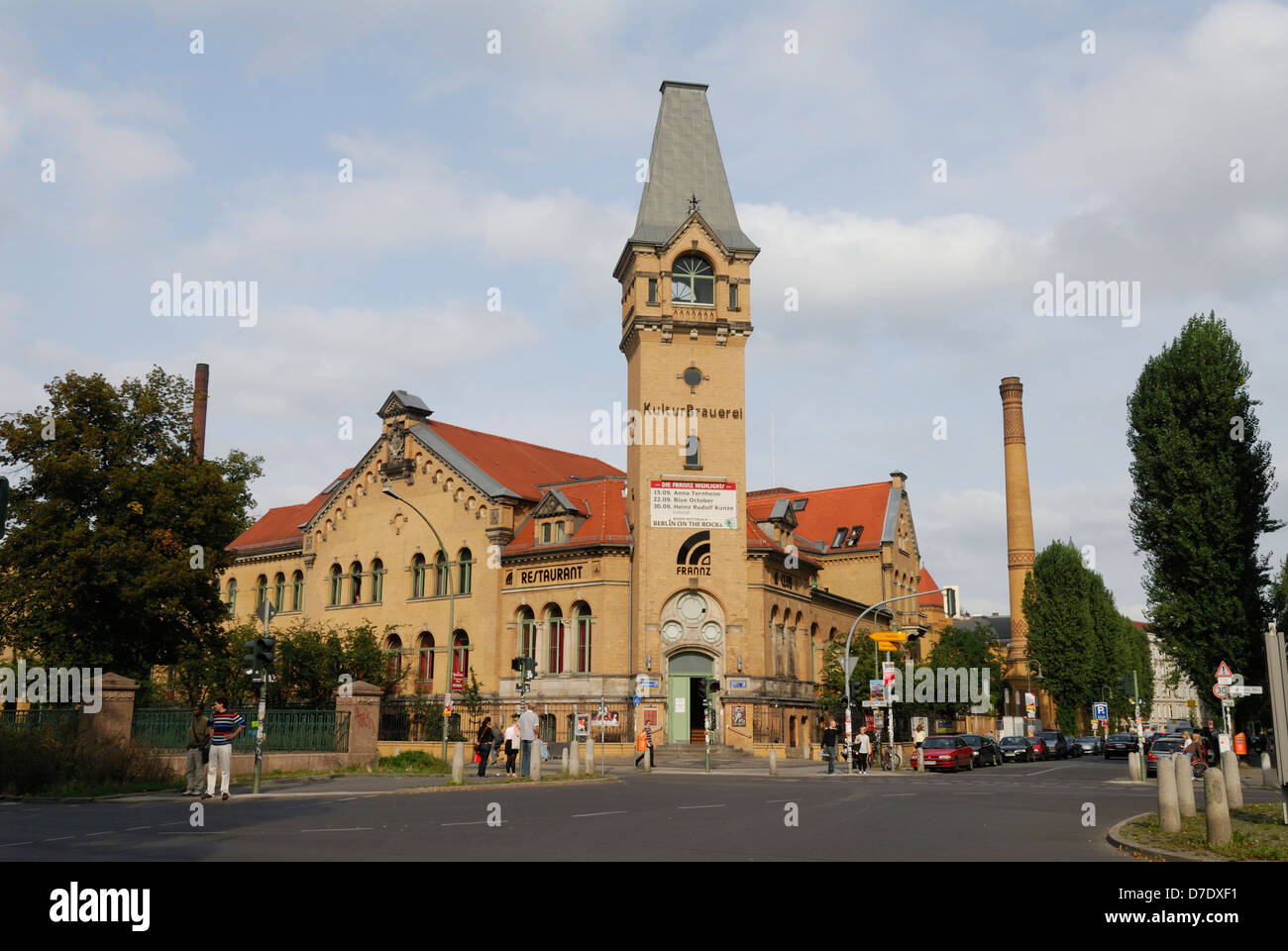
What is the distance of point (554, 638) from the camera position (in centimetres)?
5025

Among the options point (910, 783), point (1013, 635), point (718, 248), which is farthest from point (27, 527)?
point (1013, 635)

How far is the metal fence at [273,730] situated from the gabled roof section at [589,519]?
19.4 meters

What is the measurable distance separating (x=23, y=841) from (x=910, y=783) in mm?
23369

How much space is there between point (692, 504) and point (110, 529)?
24.0m

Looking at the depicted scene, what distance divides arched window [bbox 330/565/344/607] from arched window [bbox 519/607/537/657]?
517 inches

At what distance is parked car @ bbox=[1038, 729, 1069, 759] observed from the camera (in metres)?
60.3

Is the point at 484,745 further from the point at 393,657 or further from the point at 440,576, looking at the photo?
the point at 393,657

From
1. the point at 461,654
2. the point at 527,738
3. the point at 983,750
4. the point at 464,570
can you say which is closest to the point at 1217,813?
the point at 527,738

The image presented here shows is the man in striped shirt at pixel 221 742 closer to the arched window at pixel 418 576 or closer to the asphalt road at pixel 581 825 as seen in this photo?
the asphalt road at pixel 581 825

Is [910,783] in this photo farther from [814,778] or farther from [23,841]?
[23,841]

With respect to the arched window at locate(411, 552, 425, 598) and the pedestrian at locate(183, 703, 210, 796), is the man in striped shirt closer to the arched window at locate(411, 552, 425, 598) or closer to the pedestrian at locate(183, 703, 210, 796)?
the pedestrian at locate(183, 703, 210, 796)

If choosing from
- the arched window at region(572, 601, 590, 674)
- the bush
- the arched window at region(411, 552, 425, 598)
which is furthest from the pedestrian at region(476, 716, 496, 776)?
the arched window at region(411, 552, 425, 598)

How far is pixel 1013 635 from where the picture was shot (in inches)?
3477
